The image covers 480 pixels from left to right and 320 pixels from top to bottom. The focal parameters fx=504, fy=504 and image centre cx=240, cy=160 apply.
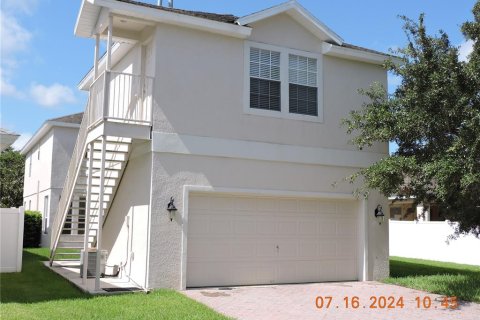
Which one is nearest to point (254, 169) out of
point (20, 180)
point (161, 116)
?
point (161, 116)

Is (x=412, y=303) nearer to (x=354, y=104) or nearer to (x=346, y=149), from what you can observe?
(x=346, y=149)

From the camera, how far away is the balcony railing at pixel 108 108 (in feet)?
36.3

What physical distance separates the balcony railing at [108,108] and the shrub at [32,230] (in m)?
8.84

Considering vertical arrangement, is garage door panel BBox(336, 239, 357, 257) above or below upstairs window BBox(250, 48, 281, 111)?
below

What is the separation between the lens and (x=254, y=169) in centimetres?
1241

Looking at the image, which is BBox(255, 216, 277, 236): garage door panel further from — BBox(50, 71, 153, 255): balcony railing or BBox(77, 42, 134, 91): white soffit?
BBox(77, 42, 134, 91): white soffit

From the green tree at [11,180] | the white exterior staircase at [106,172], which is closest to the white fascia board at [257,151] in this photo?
the white exterior staircase at [106,172]

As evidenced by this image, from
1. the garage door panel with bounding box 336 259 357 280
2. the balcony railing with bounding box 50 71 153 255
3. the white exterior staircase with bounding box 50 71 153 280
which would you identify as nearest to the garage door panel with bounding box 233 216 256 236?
the garage door panel with bounding box 336 259 357 280

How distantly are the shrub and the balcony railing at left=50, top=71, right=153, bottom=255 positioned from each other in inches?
348

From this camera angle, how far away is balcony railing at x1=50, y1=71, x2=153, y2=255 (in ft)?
36.3

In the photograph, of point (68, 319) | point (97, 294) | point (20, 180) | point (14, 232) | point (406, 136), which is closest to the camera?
point (68, 319)

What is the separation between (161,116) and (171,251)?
120 inches

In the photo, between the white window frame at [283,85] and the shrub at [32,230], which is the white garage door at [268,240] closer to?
the white window frame at [283,85]

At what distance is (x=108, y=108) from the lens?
11070mm
